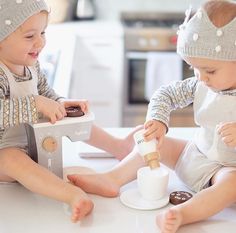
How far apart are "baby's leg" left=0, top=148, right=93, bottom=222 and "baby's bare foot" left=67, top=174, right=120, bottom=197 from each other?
0.06 meters

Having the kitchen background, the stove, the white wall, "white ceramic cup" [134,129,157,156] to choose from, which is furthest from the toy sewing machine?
the white wall

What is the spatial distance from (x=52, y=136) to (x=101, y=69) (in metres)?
1.74

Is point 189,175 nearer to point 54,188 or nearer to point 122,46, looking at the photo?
point 54,188

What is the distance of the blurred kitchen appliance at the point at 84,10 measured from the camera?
296 centimetres

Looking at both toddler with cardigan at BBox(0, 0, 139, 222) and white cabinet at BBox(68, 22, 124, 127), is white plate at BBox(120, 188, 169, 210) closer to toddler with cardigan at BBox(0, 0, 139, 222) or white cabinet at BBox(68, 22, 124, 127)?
toddler with cardigan at BBox(0, 0, 139, 222)

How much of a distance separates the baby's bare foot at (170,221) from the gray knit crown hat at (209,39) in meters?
0.31

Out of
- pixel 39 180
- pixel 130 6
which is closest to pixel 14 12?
pixel 39 180

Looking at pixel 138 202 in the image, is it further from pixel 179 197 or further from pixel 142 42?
pixel 142 42

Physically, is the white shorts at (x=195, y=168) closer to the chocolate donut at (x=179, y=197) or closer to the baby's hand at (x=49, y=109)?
the chocolate donut at (x=179, y=197)

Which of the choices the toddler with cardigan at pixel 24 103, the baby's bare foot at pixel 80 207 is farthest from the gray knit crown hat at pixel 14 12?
Answer: the baby's bare foot at pixel 80 207

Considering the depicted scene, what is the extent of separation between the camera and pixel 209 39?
98 centimetres

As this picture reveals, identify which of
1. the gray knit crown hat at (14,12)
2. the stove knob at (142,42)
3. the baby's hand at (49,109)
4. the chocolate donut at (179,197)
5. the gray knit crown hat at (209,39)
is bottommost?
the chocolate donut at (179,197)

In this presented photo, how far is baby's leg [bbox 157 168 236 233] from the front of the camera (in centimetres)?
91

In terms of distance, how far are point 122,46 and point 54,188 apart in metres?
1.77
